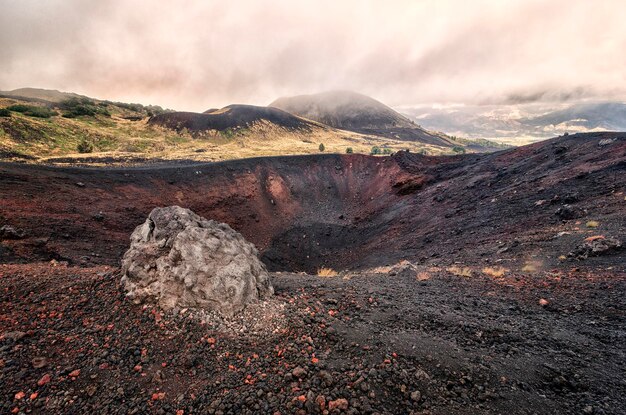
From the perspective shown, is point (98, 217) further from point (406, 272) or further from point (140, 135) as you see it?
point (140, 135)

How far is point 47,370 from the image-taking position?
4930 millimetres

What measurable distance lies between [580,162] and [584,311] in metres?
20.1

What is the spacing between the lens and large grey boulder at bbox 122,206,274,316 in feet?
22.6

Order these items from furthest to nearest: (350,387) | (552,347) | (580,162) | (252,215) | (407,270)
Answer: (252,215) → (580,162) → (407,270) → (552,347) → (350,387)

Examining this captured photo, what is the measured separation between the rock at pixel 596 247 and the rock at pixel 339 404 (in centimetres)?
1222

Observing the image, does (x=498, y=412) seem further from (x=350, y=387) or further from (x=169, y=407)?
(x=169, y=407)

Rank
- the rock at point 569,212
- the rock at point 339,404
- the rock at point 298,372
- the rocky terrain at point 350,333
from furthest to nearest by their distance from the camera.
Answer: the rock at point 569,212, the rock at point 298,372, the rocky terrain at point 350,333, the rock at point 339,404

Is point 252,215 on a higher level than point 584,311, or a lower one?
lower

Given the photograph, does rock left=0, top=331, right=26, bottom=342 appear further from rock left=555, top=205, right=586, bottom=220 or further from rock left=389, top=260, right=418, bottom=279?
rock left=555, top=205, right=586, bottom=220

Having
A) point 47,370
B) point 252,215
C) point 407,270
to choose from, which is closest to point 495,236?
point 407,270

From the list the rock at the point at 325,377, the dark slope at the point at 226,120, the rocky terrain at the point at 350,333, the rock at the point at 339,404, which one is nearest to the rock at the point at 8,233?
the rocky terrain at the point at 350,333

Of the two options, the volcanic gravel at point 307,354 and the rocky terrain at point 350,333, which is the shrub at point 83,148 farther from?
the volcanic gravel at point 307,354

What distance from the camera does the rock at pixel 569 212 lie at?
15336 millimetres

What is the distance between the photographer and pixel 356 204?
37.1 meters
